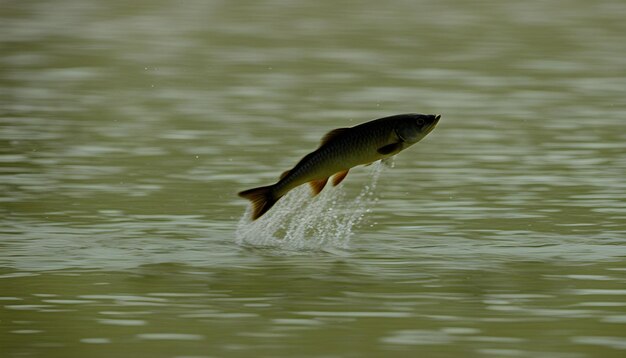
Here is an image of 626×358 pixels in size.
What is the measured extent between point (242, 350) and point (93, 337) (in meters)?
0.61

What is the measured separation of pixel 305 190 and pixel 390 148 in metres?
1.65

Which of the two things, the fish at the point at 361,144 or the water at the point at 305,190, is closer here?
the water at the point at 305,190

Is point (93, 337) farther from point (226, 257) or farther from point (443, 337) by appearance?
point (226, 257)

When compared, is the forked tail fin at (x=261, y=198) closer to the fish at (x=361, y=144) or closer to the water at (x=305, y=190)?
the fish at (x=361, y=144)

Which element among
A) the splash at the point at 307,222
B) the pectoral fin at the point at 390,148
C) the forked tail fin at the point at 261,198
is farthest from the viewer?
the splash at the point at 307,222

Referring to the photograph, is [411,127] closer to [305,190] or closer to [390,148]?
[390,148]

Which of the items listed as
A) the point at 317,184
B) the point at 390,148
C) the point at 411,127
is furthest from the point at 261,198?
the point at 411,127

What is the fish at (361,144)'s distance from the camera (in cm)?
792

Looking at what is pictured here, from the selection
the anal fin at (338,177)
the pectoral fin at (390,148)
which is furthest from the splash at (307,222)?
the pectoral fin at (390,148)

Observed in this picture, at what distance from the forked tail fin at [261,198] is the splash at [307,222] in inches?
13.8

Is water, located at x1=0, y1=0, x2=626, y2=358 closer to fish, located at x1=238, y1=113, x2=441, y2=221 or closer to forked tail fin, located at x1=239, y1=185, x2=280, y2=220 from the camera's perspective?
forked tail fin, located at x1=239, y1=185, x2=280, y2=220

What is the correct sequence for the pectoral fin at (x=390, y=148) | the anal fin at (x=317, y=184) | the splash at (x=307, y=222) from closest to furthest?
1. the pectoral fin at (x=390, y=148)
2. the anal fin at (x=317, y=184)
3. the splash at (x=307, y=222)

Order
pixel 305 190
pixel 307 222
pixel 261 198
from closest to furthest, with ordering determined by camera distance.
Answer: pixel 261 198, pixel 307 222, pixel 305 190

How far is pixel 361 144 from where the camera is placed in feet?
26.0
